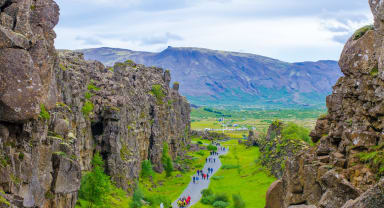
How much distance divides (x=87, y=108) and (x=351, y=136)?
5047 centimetres

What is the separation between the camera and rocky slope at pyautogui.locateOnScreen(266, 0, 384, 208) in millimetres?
24438

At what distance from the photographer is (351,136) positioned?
27312 millimetres

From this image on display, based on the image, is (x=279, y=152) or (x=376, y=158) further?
(x=279, y=152)

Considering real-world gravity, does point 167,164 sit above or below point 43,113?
below

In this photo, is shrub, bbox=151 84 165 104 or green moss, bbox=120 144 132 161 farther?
shrub, bbox=151 84 165 104

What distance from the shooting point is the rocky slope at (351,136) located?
24438 millimetres

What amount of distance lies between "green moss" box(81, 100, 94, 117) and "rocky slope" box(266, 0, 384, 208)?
42.3 metres

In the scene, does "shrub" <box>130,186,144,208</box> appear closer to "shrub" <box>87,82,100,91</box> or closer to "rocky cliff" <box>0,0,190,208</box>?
"rocky cliff" <box>0,0,190,208</box>

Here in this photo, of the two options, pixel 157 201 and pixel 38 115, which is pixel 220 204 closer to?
pixel 157 201

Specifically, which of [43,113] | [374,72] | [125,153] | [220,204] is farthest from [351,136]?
[125,153]

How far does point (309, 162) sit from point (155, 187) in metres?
64.8

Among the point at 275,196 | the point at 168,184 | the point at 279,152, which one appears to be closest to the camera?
the point at 275,196

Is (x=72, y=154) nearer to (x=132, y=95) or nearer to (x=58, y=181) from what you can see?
(x=58, y=181)

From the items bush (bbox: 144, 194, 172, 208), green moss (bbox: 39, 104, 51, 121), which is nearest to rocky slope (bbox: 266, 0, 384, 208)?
green moss (bbox: 39, 104, 51, 121)
